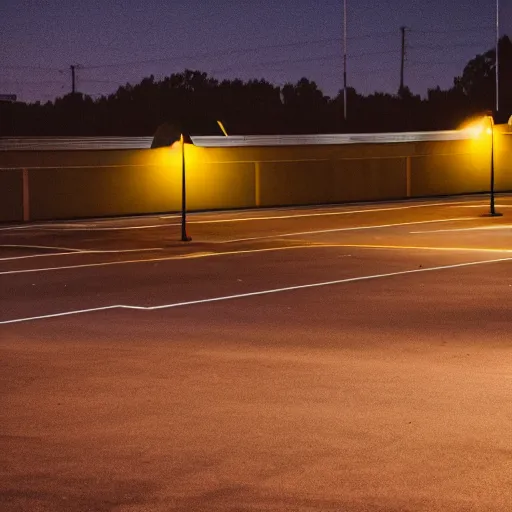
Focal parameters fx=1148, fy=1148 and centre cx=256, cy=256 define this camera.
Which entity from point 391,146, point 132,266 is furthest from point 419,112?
point 132,266

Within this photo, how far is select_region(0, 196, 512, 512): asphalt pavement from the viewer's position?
7.17 meters

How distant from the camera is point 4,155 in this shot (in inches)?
1703

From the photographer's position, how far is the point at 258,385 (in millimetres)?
10750

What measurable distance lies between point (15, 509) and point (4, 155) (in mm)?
37803

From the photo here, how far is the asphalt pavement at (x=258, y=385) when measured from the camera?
282 inches

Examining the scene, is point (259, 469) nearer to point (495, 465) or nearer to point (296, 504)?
point (296, 504)

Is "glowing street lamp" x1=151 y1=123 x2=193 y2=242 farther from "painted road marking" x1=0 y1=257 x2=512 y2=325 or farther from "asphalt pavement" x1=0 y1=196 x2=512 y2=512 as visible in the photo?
"painted road marking" x1=0 y1=257 x2=512 y2=325

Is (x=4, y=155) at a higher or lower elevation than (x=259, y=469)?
higher

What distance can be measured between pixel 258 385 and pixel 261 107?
366ft

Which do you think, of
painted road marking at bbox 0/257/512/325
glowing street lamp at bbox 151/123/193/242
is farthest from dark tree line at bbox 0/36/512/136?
painted road marking at bbox 0/257/512/325

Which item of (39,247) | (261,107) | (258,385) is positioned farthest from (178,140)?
(261,107)

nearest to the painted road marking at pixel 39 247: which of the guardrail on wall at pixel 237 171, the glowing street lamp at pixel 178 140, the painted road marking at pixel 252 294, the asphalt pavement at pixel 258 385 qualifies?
the glowing street lamp at pixel 178 140

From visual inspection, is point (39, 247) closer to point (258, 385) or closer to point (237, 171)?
point (237, 171)

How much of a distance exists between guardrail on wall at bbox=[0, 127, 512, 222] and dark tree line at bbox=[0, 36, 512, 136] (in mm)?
38629
